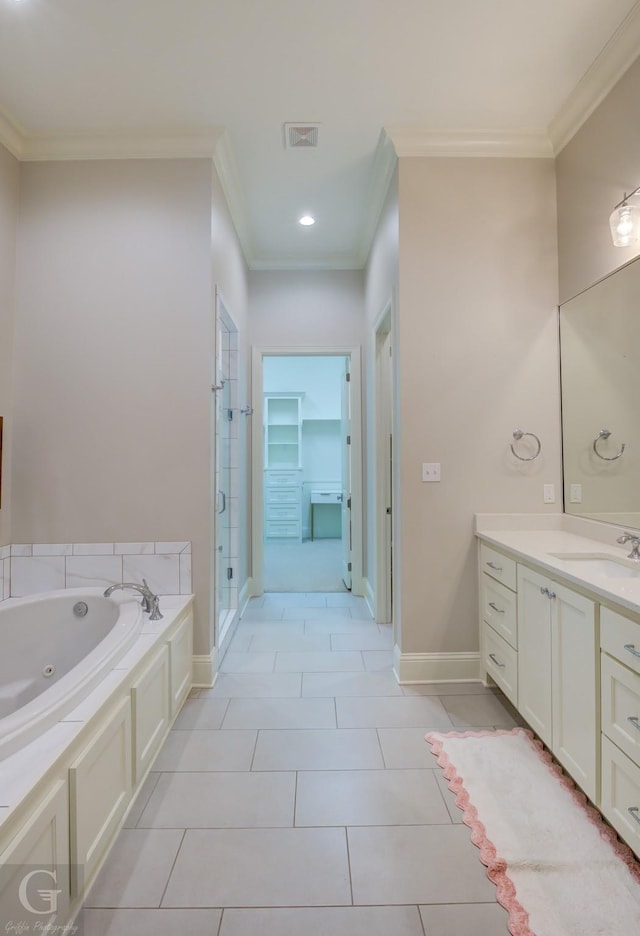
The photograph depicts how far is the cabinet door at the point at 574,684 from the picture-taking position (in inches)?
56.9

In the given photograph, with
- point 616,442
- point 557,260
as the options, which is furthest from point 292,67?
point 616,442

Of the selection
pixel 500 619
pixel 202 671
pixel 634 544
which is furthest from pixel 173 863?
pixel 634 544

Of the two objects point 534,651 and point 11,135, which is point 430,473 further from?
point 11,135

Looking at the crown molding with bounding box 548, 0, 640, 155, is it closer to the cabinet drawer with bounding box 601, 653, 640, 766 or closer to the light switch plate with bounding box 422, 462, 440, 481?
the light switch plate with bounding box 422, 462, 440, 481

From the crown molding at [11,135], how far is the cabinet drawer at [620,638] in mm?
3459

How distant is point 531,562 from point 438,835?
1.04m

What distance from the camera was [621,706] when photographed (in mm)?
1312

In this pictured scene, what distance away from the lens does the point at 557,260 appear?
2473 millimetres

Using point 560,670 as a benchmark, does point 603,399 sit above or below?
above

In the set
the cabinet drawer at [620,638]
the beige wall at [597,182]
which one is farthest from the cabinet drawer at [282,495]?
the cabinet drawer at [620,638]

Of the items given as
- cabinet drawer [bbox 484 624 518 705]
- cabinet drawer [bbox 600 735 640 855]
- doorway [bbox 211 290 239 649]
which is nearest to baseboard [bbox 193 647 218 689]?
doorway [bbox 211 290 239 649]

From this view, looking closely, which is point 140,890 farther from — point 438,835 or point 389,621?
point 389,621

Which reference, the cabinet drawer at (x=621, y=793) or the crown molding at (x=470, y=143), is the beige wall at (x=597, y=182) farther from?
the cabinet drawer at (x=621, y=793)

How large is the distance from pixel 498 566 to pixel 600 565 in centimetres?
46
